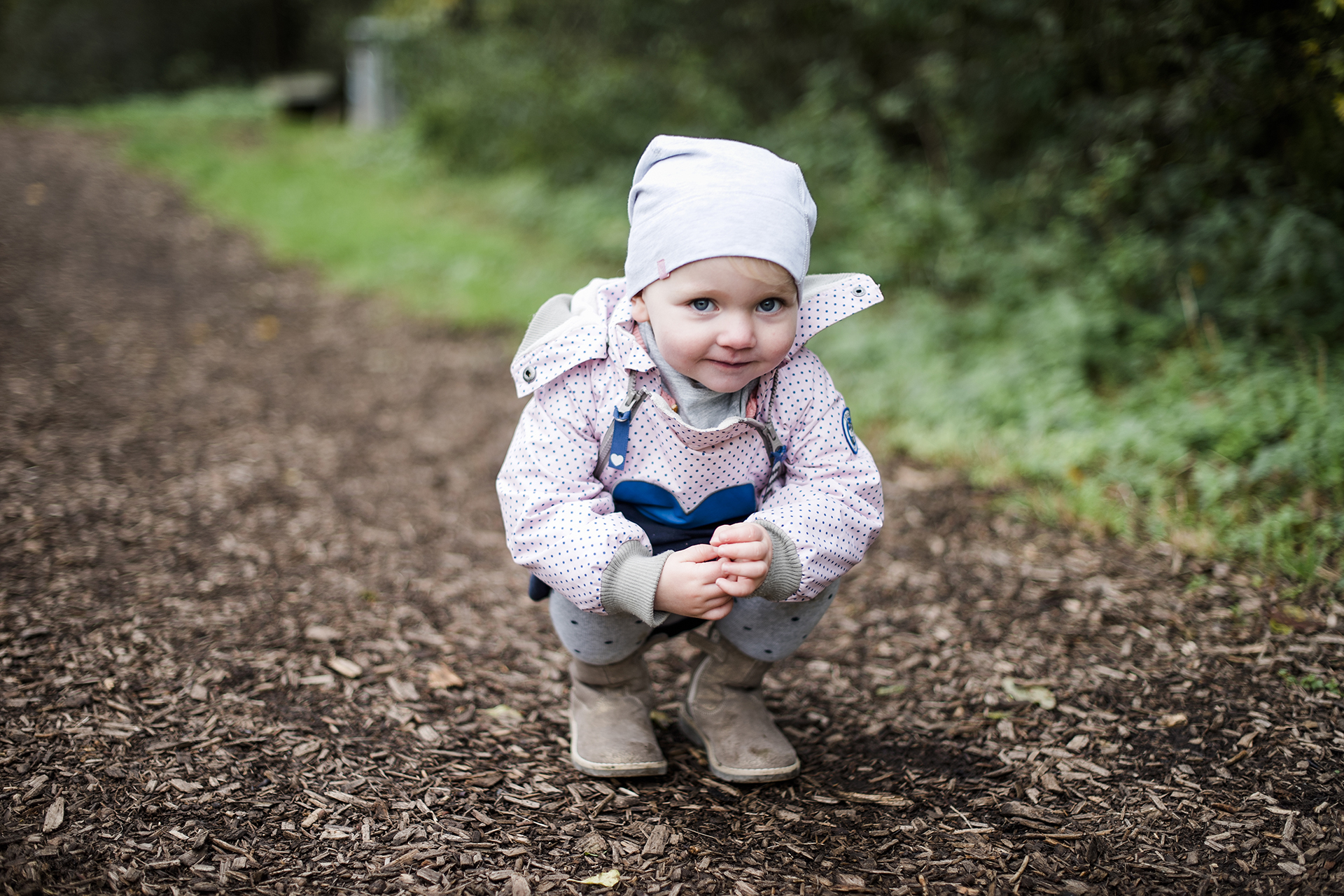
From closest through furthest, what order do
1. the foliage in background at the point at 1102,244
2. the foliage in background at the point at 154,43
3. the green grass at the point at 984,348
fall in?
1. the green grass at the point at 984,348
2. the foliage in background at the point at 1102,244
3. the foliage in background at the point at 154,43

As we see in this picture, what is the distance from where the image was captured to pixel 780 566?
189 centimetres

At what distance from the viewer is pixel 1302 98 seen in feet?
12.7

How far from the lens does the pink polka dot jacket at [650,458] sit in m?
1.91

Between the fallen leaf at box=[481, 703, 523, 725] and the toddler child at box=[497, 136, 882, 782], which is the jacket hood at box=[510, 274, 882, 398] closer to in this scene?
the toddler child at box=[497, 136, 882, 782]

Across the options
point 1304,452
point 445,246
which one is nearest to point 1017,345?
point 1304,452

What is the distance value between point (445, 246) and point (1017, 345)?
4327 millimetres

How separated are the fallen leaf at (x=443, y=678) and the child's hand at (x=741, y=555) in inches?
42.9

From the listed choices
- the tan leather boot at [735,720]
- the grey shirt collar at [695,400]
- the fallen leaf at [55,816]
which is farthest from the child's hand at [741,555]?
the fallen leaf at [55,816]

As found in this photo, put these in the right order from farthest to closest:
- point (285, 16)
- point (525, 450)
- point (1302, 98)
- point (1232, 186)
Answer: point (285, 16) < point (1232, 186) < point (1302, 98) < point (525, 450)

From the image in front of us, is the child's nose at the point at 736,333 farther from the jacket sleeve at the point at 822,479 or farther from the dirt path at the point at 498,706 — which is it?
the dirt path at the point at 498,706

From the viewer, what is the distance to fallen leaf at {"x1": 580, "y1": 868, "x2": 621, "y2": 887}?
1.88 meters

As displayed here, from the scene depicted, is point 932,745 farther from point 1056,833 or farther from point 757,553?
point 757,553

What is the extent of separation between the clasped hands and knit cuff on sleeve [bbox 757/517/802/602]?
7cm

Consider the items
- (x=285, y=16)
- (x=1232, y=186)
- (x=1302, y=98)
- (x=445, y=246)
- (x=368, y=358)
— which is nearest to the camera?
(x=1302, y=98)
